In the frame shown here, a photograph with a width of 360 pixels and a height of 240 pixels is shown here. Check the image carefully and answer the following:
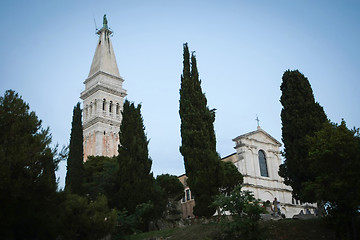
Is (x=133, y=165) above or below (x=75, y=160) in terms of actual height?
below

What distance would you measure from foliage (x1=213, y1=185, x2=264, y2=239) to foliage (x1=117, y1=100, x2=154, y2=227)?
836cm

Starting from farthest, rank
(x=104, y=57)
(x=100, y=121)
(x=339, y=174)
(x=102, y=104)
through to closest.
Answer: (x=104, y=57), (x=102, y=104), (x=100, y=121), (x=339, y=174)

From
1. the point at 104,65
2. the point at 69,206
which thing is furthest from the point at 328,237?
the point at 104,65

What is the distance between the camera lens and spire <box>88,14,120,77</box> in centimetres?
6431

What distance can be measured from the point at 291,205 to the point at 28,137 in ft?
116

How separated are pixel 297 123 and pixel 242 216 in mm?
8813

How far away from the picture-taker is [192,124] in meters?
27.2

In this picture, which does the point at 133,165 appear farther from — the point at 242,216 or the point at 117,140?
the point at 117,140

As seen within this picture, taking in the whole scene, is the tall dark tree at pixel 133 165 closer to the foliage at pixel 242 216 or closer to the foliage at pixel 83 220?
the foliage at pixel 83 220

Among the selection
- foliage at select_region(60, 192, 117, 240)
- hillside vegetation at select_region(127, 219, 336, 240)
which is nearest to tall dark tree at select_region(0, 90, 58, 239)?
foliage at select_region(60, 192, 117, 240)

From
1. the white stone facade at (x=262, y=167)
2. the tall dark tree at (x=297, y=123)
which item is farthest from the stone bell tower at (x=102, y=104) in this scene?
the tall dark tree at (x=297, y=123)

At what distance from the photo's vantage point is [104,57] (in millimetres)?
65812

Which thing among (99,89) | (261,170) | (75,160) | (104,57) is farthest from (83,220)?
(104,57)

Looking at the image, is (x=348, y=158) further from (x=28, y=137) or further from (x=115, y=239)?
(x=28, y=137)
